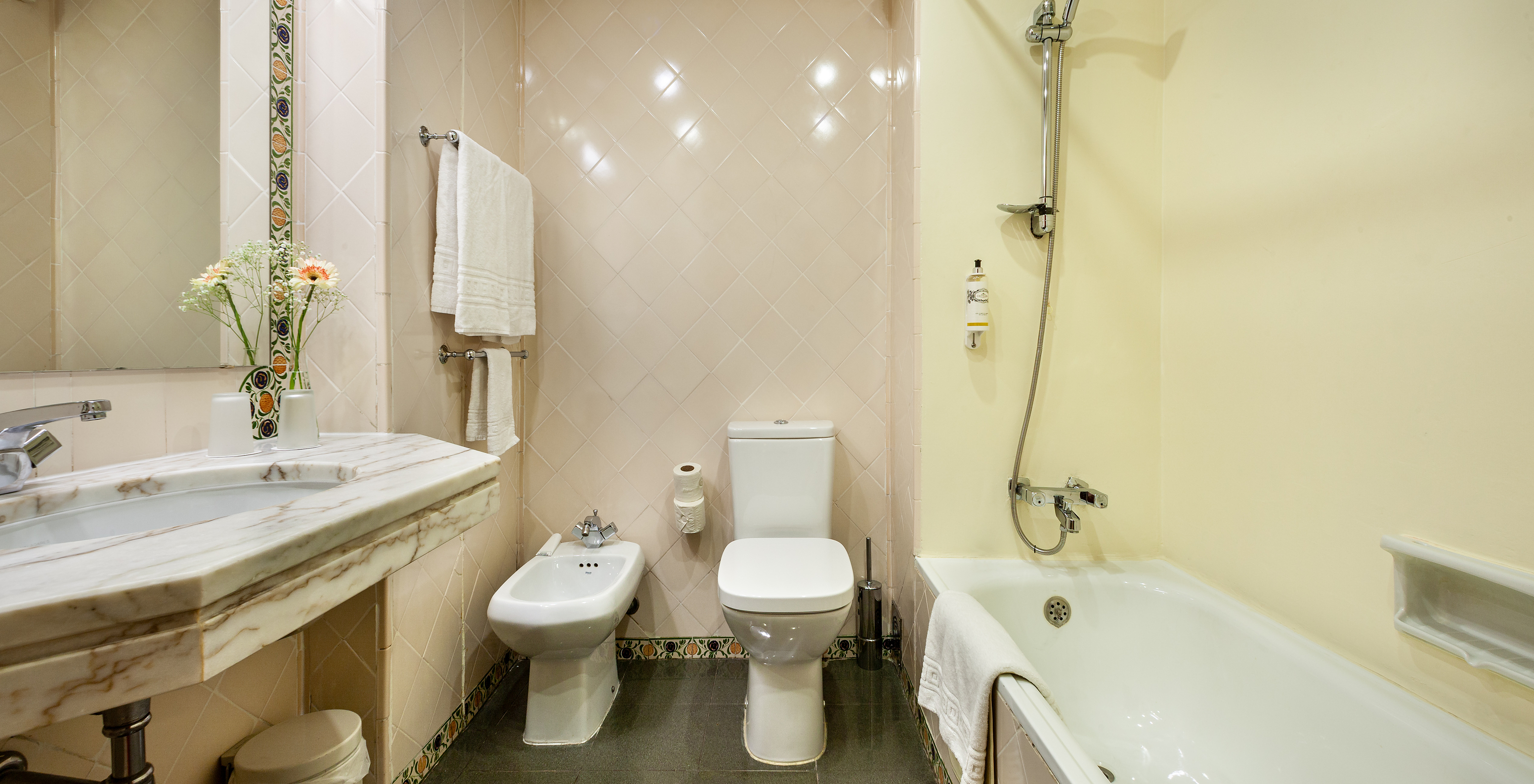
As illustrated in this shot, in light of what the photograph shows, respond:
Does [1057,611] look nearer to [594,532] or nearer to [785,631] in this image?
[785,631]

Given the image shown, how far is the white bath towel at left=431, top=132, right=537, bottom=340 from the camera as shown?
143 cm

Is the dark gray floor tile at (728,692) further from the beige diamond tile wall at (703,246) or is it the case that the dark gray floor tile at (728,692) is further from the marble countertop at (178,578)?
the marble countertop at (178,578)

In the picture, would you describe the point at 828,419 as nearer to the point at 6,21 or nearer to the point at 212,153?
the point at 212,153

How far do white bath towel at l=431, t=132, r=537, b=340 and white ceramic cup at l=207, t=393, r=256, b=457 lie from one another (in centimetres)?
49

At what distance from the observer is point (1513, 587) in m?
0.75

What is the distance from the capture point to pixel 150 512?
0.82 meters

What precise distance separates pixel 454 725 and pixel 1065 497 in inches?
67.5

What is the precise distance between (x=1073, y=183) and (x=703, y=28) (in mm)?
1297

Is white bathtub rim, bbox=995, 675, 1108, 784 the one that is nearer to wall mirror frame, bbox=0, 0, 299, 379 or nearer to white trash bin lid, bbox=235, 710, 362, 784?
white trash bin lid, bbox=235, 710, 362, 784

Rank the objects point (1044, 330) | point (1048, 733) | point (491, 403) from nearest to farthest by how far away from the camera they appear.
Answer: point (1048, 733) < point (1044, 330) < point (491, 403)

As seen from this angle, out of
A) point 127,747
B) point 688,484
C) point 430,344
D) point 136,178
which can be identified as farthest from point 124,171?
point 688,484

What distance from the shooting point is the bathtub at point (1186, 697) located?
2.66 feet

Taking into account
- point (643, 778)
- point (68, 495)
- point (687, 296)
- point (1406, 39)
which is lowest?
point (643, 778)

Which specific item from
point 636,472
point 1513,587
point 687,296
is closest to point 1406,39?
point 1513,587
